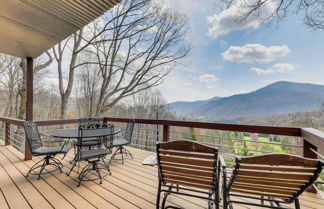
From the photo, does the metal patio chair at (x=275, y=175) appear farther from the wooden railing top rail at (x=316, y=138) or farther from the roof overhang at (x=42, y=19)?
the roof overhang at (x=42, y=19)

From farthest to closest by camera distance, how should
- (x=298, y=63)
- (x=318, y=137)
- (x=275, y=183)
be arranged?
(x=298, y=63) < (x=318, y=137) < (x=275, y=183)

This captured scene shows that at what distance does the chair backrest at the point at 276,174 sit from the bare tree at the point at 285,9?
3450 mm

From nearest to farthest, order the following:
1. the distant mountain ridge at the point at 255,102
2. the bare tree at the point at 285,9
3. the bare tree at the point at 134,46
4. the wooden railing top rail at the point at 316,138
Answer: the wooden railing top rail at the point at 316,138, the bare tree at the point at 285,9, the bare tree at the point at 134,46, the distant mountain ridge at the point at 255,102

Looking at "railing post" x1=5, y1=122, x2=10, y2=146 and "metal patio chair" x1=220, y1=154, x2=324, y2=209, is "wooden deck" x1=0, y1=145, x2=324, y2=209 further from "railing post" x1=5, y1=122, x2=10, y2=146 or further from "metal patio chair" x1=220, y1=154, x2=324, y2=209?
"railing post" x1=5, y1=122, x2=10, y2=146

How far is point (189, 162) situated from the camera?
1615 mm

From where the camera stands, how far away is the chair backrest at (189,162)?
62.1 inches

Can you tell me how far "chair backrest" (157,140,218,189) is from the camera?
1576mm

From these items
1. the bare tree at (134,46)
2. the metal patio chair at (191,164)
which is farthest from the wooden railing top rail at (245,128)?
the bare tree at (134,46)

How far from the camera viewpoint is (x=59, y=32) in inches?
118

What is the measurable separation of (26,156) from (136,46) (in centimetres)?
803

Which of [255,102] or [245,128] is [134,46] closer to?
[245,128]

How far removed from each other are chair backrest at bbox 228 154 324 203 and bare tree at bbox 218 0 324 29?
11.3 feet

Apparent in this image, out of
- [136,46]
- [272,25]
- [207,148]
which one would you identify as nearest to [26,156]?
[207,148]

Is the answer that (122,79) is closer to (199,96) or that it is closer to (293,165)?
(199,96)
